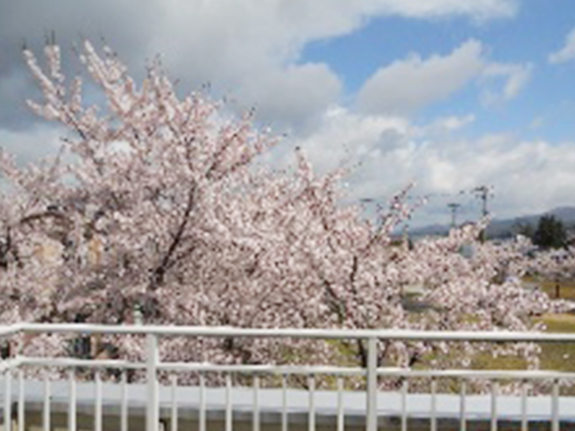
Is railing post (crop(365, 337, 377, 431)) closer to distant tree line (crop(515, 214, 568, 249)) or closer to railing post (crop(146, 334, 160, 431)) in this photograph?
railing post (crop(146, 334, 160, 431))

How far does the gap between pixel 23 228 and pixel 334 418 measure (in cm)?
673

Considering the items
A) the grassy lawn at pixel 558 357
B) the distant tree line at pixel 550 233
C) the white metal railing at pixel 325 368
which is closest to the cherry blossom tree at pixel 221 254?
the white metal railing at pixel 325 368

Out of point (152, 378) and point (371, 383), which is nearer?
point (371, 383)

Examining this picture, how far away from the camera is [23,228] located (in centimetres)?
1052

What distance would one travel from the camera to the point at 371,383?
13.9 feet

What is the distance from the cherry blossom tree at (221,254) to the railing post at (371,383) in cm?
358

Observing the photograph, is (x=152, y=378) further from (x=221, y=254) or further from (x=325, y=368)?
(x=221, y=254)

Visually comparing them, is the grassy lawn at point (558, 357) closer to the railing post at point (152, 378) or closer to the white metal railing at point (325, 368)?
the white metal railing at point (325, 368)

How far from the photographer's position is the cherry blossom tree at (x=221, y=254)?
8.57 m

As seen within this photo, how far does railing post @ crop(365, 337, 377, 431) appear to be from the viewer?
166 inches

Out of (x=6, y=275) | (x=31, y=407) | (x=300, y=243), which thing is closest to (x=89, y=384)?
(x=31, y=407)

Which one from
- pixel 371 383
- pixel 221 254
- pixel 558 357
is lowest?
pixel 558 357

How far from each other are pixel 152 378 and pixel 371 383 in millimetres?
1230

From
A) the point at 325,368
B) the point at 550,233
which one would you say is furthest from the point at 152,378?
the point at 550,233
